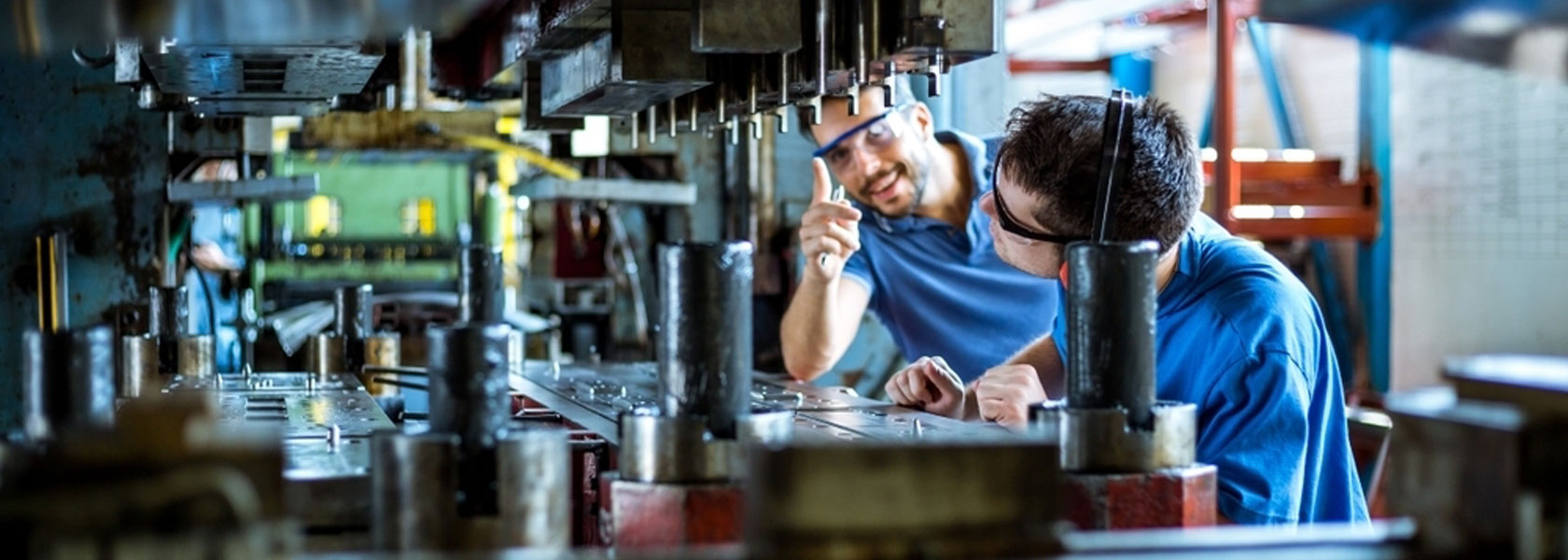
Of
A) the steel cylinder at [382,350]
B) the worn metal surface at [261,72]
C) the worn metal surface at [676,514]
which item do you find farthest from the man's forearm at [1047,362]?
the worn metal surface at [676,514]

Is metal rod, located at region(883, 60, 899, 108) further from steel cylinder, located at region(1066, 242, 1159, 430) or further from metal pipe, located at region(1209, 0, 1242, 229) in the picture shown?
metal pipe, located at region(1209, 0, 1242, 229)

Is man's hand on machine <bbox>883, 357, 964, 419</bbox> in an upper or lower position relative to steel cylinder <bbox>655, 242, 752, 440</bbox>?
lower

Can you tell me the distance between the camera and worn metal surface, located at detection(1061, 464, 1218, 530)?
4.25 ft

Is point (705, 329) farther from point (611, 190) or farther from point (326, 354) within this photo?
point (611, 190)

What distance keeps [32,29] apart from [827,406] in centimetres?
128

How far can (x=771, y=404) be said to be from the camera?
7.75 ft

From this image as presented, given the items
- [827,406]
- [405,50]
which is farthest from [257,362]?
[827,406]

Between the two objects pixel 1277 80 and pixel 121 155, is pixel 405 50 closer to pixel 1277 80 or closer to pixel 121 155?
pixel 121 155

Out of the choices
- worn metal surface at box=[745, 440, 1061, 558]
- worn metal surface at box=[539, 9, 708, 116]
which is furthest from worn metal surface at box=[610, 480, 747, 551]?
worn metal surface at box=[539, 9, 708, 116]

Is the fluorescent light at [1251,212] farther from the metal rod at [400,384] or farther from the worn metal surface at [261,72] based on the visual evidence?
the worn metal surface at [261,72]

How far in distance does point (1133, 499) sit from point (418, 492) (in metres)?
0.58

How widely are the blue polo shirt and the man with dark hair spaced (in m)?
1.18

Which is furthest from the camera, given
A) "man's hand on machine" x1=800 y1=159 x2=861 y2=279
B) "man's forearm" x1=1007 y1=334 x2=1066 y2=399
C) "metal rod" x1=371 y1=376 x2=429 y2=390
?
"man's hand on machine" x1=800 y1=159 x2=861 y2=279

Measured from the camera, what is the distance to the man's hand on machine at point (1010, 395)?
80.0 inches
